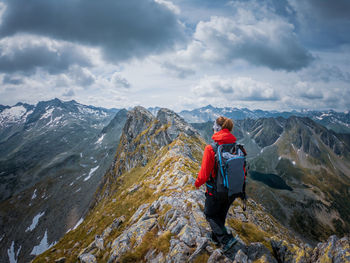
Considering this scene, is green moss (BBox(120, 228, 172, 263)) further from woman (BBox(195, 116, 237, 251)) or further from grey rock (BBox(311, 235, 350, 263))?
grey rock (BBox(311, 235, 350, 263))

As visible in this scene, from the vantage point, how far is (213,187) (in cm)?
855

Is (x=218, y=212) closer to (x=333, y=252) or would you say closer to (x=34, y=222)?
(x=333, y=252)

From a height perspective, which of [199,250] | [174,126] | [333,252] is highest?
[333,252]

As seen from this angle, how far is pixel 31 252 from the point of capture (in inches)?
5192

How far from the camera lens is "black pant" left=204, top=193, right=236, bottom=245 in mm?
8573

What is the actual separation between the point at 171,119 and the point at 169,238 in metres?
87.3

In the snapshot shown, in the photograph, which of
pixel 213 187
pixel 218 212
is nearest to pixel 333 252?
pixel 218 212

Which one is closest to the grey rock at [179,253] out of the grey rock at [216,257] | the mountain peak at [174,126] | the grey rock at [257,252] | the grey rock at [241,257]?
the grey rock at [216,257]

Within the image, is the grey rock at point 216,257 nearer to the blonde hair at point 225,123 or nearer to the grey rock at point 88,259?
the blonde hair at point 225,123

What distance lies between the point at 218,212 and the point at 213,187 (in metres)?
1.73

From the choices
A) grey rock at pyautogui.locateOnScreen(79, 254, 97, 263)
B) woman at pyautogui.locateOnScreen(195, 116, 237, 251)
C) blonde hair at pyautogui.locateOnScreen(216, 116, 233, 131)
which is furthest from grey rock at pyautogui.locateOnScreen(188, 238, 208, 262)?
grey rock at pyautogui.locateOnScreen(79, 254, 97, 263)

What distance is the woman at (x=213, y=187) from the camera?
27.1 ft

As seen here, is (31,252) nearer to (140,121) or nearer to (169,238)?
(140,121)

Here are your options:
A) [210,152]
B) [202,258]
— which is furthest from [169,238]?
[210,152]
